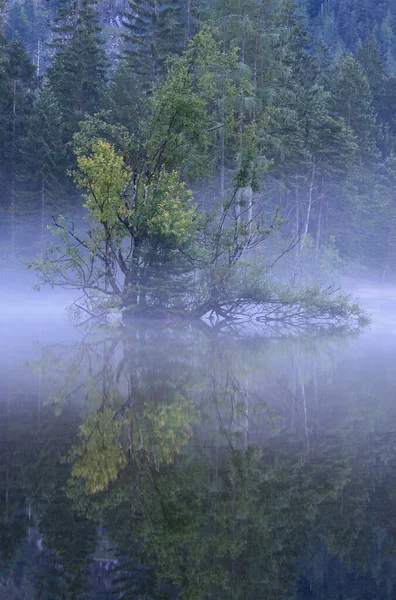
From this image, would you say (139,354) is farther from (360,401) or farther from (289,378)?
(360,401)

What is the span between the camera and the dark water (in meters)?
5.40

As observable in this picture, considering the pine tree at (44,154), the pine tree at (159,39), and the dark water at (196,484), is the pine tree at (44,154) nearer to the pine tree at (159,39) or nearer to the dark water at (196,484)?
the pine tree at (159,39)

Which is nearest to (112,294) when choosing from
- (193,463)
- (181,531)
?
(193,463)

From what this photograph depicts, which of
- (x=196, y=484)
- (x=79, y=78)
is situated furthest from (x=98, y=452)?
(x=79, y=78)

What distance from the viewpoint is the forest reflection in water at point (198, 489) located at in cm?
539

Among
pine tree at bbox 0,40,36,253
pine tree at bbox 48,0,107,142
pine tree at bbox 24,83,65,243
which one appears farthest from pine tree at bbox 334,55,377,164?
pine tree at bbox 0,40,36,253

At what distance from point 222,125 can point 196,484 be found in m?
24.5

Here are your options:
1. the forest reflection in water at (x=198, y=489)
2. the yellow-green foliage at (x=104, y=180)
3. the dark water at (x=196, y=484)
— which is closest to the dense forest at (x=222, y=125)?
the yellow-green foliage at (x=104, y=180)

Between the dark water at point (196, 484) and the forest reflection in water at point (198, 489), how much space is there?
0.06ft

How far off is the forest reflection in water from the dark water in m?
0.02

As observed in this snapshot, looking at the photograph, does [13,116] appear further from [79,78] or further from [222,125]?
[222,125]

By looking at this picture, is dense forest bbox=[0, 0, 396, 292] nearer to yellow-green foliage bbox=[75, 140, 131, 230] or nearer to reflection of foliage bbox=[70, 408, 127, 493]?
yellow-green foliage bbox=[75, 140, 131, 230]

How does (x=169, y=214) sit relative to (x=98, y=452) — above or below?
above

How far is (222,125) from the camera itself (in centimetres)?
3047
